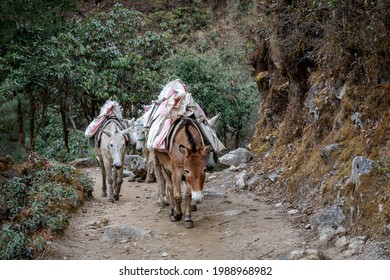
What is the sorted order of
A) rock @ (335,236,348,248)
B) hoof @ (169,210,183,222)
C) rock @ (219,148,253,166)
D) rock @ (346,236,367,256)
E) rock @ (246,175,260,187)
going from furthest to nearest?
rock @ (219,148,253,166), rock @ (246,175,260,187), hoof @ (169,210,183,222), rock @ (335,236,348,248), rock @ (346,236,367,256)

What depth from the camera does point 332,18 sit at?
8.07 m

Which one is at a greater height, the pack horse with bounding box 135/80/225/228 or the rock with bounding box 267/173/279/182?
the pack horse with bounding box 135/80/225/228

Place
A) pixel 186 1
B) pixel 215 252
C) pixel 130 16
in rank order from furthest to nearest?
pixel 186 1 < pixel 130 16 < pixel 215 252

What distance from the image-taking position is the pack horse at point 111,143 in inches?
427

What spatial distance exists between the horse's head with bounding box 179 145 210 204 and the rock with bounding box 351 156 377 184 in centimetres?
217

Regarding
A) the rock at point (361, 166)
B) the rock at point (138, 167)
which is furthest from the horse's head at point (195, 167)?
the rock at point (138, 167)

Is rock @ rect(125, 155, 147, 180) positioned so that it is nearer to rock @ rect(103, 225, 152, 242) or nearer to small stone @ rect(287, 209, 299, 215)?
rock @ rect(103, 225, 152, 242)

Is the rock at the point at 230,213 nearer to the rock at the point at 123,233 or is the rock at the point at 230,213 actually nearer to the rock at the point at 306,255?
the rock at the point at 123,233

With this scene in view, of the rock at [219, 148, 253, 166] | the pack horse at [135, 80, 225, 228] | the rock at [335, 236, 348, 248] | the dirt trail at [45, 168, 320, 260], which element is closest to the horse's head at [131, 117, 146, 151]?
the rock at [219, 148, 253, 166]

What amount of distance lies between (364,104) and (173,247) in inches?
147

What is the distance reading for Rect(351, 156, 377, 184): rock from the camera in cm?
653

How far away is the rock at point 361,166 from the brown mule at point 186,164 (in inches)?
85.5

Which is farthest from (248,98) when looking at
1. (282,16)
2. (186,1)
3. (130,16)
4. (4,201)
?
(186,1)
